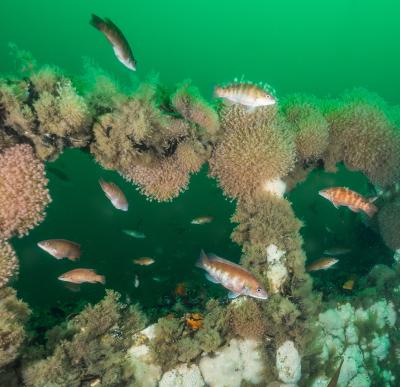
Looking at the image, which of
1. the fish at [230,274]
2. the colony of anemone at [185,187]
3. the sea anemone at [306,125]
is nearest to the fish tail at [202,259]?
the fish at [230,274]

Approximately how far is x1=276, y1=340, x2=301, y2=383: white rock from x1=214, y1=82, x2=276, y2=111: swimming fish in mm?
3120

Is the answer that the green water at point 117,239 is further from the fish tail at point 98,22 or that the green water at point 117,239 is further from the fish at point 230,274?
the fish tail at point 98,22

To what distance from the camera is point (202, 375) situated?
447 cm

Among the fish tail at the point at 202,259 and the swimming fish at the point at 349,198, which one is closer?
the fish tail at the point at 202,259

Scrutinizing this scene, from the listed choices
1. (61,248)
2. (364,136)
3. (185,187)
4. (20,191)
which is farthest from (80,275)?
(364,136)

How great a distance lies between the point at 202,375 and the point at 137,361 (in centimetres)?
85

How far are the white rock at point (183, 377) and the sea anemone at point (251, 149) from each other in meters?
2.40

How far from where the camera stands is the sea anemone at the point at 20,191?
12.5 feet

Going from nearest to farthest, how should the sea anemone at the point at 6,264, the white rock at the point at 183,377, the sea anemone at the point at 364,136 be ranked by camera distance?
1. the sea anemone at the point at 6,264
2. the white rock at the point at 183,377
3. the sea anemone at the point at 364,136

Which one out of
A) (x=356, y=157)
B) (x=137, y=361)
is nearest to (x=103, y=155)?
(x=137, y=361)

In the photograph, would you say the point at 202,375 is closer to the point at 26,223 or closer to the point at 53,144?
the point at 26,223

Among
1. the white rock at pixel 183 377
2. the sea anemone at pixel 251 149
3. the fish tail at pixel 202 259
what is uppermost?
the sea anemone at pixel 251 149

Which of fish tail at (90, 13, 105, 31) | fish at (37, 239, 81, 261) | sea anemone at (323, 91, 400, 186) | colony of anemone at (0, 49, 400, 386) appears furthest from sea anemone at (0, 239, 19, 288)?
sea anemone at (323, 91, 400, 186)

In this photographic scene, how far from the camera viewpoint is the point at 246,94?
13.4ft
